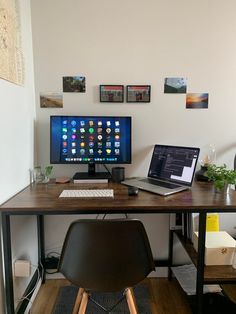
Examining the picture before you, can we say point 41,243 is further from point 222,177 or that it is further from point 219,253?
point 222,177

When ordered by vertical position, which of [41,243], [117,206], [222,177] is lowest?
[41,243]

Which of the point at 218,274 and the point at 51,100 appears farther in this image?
the point at 51,100

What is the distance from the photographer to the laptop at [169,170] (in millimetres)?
1699

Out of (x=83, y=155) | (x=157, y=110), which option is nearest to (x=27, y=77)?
(x=83, y=155)

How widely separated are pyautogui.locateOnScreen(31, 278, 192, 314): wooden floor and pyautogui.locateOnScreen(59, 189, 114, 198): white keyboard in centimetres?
90

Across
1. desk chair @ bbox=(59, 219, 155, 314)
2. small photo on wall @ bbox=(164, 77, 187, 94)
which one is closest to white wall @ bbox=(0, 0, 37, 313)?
desk chair @ bbox=(59, 219, 155, 314)

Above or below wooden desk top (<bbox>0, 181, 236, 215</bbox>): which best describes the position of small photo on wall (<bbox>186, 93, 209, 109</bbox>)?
above

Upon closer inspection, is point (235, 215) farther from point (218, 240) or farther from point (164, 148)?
point (164, 148)

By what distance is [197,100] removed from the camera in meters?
2.05

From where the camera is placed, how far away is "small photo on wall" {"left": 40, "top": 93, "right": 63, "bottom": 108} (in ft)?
6.59

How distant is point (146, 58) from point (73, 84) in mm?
632

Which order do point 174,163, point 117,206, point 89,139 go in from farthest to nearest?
point 89,139 < point 174,163 < point 117,206

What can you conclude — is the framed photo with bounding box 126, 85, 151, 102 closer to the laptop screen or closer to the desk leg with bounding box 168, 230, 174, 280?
the laptop screen

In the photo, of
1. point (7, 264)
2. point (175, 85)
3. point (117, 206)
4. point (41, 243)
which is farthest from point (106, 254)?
point (175, 85)
